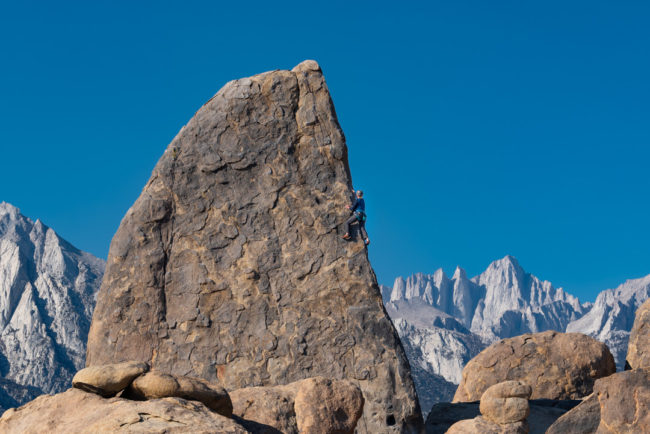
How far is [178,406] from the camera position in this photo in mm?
11586

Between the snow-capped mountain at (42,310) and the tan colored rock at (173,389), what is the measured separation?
7181 centimetres

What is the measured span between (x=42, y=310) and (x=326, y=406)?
109 meters

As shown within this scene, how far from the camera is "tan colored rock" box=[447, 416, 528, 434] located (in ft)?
55.0

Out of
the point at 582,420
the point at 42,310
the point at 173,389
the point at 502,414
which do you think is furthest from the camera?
the point at 42,310

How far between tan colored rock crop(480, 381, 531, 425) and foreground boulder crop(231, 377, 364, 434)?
295 centimetres

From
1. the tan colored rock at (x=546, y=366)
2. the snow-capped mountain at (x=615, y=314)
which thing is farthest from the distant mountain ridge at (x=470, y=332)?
the tan colored rock at (x=546, y=366)

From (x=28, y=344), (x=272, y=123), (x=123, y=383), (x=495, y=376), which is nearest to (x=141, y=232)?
(x=272, y=123)

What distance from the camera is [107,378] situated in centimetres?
1330

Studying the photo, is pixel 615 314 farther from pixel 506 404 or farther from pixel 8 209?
pixel 506 404

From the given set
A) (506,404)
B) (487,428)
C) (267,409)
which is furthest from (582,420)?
(267,409)

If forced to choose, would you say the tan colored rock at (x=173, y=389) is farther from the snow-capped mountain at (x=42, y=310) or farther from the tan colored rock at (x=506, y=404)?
the snow-capped mountain at (x=42, y=310)

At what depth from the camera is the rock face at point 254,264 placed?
1897 centimetres

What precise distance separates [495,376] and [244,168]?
32.9ft

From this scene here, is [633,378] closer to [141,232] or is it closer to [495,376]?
[495,376]
